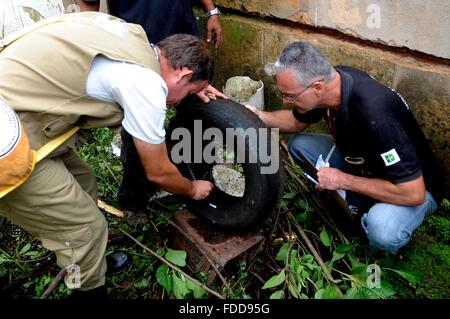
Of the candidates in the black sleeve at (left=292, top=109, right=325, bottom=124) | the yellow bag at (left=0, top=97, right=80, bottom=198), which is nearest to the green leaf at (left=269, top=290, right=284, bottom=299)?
the black sleeve at (left=292, top=109, right=325, bottom=124)

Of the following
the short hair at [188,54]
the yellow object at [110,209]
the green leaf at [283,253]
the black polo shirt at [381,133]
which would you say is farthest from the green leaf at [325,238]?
the yellow object at [110,209]

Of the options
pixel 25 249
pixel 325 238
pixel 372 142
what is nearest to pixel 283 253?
pixel 325 238

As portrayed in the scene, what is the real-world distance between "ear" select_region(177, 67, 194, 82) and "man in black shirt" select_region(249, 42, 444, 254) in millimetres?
568

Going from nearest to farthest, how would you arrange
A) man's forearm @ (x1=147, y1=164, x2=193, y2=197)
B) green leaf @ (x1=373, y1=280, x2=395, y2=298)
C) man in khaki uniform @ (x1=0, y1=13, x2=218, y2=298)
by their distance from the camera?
man in khaki uniform @ (x1=0, y1=13, x2=218, y2=298)
man's forearm @ (x1=147, y1=164, x2=193, y2=197)
green leaf @ (x1=373, y1=280, x2=395, y2=298)

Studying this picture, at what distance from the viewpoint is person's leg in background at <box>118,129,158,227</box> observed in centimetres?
278

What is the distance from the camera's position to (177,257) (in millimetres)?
2750

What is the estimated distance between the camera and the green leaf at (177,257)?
2.72 meters

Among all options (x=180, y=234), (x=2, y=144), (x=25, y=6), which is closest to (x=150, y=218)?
(x=180, y=234)

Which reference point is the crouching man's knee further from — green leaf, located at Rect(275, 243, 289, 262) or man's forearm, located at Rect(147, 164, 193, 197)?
man's forearm, located at Rect(147, 164, 193, 197)

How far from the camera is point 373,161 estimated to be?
2.47 meters

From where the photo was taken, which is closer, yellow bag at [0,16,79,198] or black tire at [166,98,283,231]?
yellow bag at [0,16,79,198]

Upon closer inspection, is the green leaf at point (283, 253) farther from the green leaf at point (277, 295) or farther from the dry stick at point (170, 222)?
the dry stick at point (170, 222)

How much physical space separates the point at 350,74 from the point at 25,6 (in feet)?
13.5
